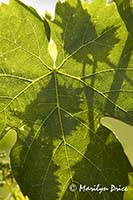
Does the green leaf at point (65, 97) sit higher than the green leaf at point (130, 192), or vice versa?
the green leaf at point (65, 97)

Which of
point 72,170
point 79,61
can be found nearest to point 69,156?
point 72,170

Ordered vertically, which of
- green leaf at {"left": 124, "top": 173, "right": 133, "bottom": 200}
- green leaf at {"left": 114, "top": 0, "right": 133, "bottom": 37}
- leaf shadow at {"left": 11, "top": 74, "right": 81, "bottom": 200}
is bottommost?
green leaf at {"left": 124, "top": 173, "right": 133, "bottom": 200}

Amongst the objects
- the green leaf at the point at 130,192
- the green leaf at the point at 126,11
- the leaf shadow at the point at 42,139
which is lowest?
the green leaf at the point at 130,192

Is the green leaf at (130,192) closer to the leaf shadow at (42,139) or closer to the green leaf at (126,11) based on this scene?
the leaf shadow at (42,139)

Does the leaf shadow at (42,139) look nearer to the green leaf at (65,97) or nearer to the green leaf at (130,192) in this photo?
the green leaf at (65,97)

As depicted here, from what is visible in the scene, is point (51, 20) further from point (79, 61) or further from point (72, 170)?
point (72, 170)

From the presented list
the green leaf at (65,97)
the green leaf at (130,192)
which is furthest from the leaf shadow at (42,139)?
the green leaf at (130,192)

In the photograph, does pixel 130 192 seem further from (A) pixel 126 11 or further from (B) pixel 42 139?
(A) pixel 126 11

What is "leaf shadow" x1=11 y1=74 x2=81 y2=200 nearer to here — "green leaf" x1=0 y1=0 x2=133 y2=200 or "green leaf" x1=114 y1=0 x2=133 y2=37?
"green leaf" x1=0 y1=0 x2=133 y2=200

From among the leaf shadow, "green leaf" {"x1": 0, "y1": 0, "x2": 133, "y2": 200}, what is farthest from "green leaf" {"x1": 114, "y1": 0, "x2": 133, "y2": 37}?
the leaf shadow

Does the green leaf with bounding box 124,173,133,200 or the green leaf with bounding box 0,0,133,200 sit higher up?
the green leaf with bounding box 0,0,133,200
